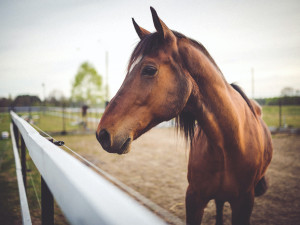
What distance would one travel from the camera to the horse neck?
1473 millimetres

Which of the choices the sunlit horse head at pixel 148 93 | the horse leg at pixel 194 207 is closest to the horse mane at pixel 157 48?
the sunlit horse head at pixel 148 93

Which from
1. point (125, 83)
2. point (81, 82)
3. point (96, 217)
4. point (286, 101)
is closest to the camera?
point (96, 217)

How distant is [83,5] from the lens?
3721mm

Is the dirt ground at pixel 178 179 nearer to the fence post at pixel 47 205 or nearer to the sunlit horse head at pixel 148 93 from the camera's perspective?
the sunlit horse head at pixel 148 93

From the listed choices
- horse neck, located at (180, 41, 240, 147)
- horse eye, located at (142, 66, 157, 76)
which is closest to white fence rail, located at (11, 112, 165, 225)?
horse eye, located at (142, 66, 157, 76)

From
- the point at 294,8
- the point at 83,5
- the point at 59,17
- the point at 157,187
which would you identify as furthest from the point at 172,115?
the point at 59,17

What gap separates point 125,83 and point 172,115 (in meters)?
0.45

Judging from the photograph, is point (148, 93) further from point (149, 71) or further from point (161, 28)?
point (161, 28)

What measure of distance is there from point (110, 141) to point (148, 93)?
1.47 ft

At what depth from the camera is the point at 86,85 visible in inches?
1204

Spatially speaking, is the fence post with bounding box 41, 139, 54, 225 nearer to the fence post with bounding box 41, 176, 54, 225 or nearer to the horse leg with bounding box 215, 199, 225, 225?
the fence post with bounding box 41, 176, 54, 225

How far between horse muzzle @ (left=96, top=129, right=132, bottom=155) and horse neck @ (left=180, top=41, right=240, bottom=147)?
686 mm

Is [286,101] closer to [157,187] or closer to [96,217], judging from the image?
[157,187]

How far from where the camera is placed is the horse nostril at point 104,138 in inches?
46.4
